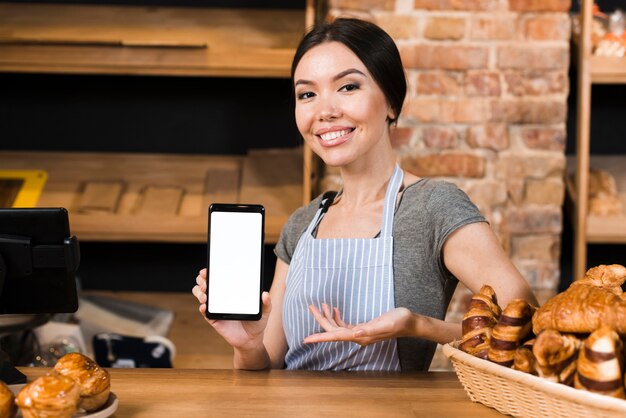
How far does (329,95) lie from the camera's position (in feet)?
5.64

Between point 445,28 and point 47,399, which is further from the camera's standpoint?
point 445,28

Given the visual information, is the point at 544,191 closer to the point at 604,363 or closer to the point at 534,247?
the point at 534,247

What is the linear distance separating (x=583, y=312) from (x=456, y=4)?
1571mm

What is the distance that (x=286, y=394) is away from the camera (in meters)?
1.28

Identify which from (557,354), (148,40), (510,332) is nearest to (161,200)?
(148,40)

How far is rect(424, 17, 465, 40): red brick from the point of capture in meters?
2.42

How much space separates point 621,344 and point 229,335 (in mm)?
704

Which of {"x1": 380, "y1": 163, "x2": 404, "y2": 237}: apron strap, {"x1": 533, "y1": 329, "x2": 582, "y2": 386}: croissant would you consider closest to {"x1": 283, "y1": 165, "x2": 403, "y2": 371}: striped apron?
{"x1": 380, "y1": 163, "x2": 404, "y2": 237}: apron strap

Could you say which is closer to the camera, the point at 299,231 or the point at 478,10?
the point at 299,231

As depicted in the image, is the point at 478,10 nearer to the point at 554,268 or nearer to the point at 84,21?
the point at 554,268

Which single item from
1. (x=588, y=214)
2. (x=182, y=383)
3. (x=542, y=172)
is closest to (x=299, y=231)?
(x=182, y=383)

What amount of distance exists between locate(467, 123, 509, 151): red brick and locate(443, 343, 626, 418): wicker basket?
1.28m

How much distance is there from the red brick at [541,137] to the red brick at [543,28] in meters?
0.27

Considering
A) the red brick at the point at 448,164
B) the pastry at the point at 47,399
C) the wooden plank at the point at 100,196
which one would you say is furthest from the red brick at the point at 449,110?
the pastry at the point at 47,399
